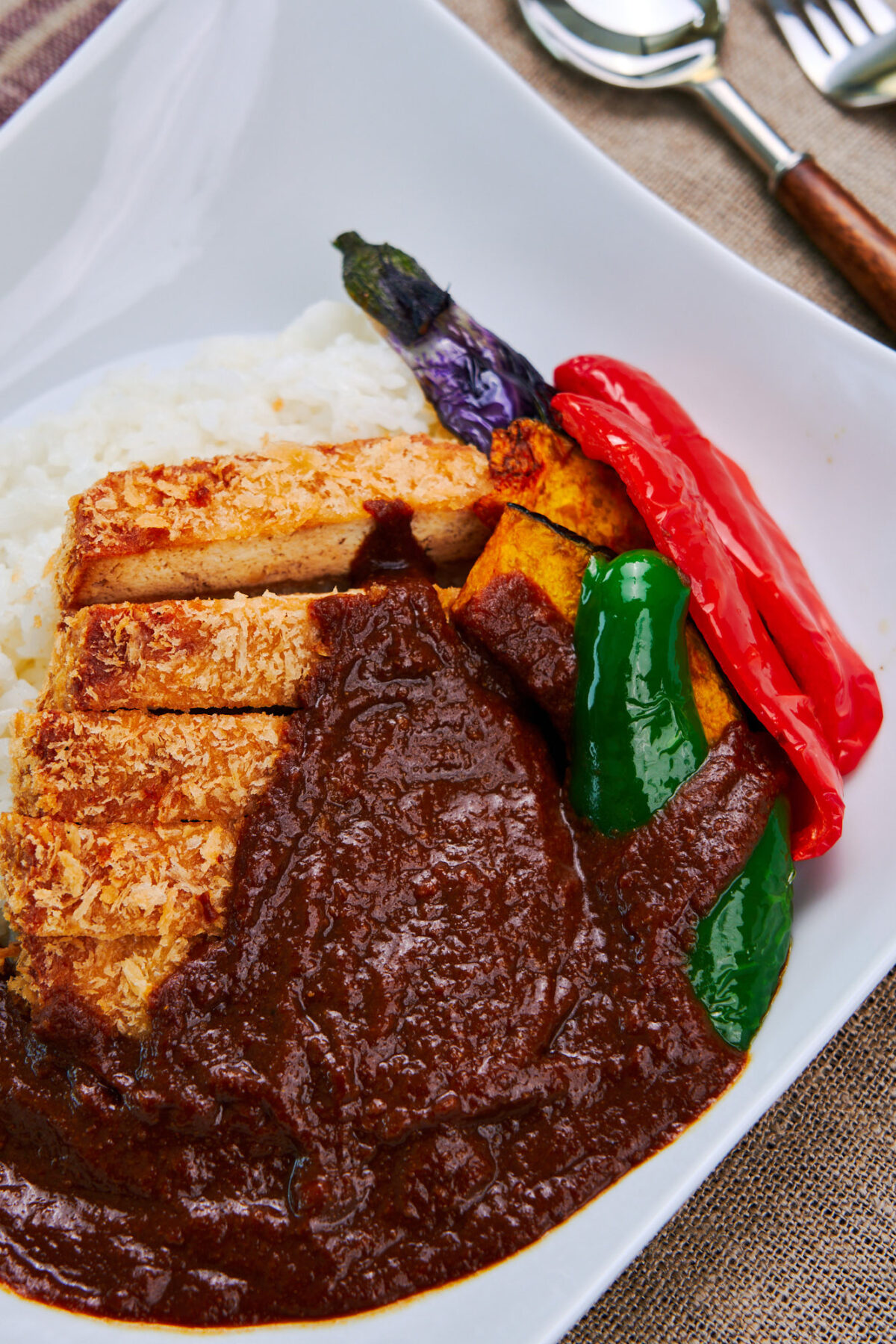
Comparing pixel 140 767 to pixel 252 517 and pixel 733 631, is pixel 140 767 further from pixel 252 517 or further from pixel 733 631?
pixel 733 631

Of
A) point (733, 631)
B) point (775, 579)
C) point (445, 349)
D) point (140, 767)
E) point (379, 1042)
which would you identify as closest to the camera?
point (379, 1042)

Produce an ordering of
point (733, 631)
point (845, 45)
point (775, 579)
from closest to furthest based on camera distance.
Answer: point (733, 631) < point (775, 579) < point (845, 45)

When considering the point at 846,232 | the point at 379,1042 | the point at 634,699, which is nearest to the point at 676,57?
the point at 846,232

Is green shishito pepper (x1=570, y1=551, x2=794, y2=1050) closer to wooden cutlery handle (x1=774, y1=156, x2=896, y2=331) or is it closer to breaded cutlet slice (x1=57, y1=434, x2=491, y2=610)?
breaded cutlet slice (x1=57, y1=434, x2=491, y2=610)

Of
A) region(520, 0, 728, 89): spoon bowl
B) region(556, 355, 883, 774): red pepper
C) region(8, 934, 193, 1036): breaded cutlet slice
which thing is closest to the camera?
region(8, 934, 193, 1036): breaded cutlet slice

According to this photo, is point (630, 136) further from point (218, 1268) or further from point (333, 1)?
point (218, 1268)

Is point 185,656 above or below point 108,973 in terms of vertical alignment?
above

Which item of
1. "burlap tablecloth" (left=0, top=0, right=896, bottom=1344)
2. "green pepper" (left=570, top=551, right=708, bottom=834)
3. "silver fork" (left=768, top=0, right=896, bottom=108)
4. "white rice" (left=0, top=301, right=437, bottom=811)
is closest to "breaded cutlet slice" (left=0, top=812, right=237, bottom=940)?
"white rice" (left=0, top=301, right=437, bottom=811)

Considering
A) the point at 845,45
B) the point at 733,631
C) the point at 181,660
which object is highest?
the point at 845,45
